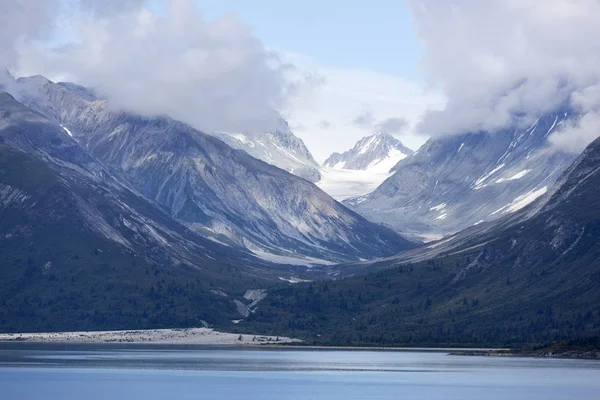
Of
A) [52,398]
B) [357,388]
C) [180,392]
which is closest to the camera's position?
[52,398]

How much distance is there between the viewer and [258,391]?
188 m

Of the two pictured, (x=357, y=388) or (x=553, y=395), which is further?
(x=357, y=388)

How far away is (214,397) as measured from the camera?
175 m

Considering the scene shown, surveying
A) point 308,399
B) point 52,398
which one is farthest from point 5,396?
point 308,399

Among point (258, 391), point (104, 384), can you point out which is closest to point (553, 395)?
point (258, 391)

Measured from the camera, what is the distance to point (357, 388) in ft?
647

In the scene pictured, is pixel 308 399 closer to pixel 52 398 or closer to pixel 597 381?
pixel 52 398

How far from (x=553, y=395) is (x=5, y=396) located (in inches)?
3252

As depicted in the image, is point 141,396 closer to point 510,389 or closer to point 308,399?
point 308,399

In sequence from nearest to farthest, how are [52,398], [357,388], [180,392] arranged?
[52,398] < [180,392] < [357,388]

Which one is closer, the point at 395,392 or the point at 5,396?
the point at 5,396

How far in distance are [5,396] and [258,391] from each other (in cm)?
4048

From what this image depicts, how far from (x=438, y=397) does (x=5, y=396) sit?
65535 millimetres

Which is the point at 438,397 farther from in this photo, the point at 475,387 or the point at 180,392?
the point at 180,392
